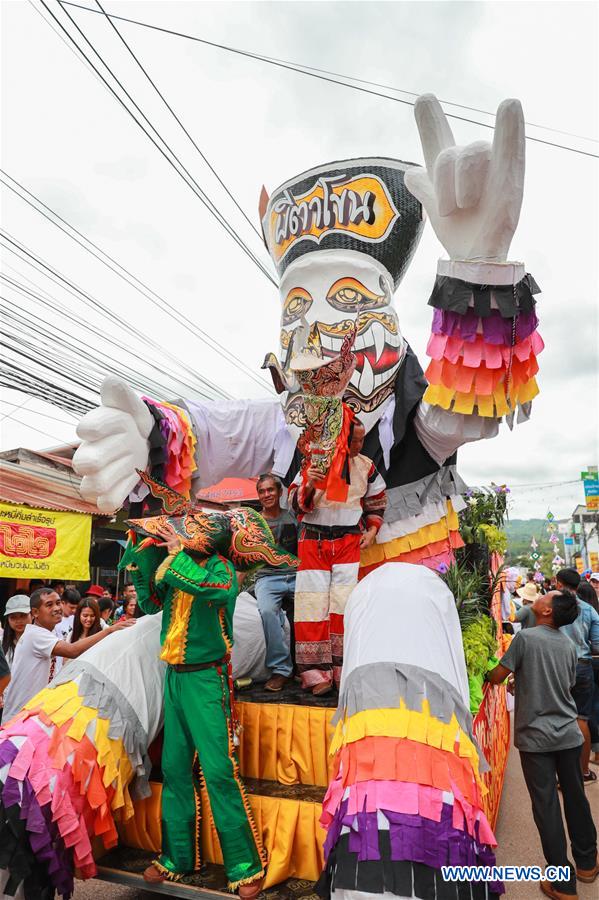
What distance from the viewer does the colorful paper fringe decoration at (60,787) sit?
2.23 metres

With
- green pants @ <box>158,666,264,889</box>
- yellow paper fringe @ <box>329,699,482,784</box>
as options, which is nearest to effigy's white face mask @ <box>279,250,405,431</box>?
green pants @ <box>158,666,264,889</box>

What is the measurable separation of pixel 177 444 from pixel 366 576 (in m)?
1.22

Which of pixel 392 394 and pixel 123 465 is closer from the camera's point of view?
pixel 123 465

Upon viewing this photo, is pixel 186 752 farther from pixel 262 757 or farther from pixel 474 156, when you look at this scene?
pixel 474 156

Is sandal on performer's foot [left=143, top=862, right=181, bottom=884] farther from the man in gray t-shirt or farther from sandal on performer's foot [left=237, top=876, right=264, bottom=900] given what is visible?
the man in gray t-shirt

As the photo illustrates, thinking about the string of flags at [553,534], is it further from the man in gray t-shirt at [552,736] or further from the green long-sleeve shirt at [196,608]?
the green long-sleeve shirt at [196,608]

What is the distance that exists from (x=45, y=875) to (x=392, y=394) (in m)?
2.47

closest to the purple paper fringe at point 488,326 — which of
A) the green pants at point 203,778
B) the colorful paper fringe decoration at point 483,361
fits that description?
the colorful paper fringe decoration at point 483,361

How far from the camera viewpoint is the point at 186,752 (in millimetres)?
2543

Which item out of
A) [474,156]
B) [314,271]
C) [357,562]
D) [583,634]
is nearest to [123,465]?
[357,562]

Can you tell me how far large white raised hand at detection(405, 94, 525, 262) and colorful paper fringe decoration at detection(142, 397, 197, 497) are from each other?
5.33 ft

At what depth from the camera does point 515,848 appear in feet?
12.5

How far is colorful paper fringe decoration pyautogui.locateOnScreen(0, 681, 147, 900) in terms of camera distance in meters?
2.23

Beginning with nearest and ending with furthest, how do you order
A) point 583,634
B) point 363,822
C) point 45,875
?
point 363,822
point 45,875
point 583,634
